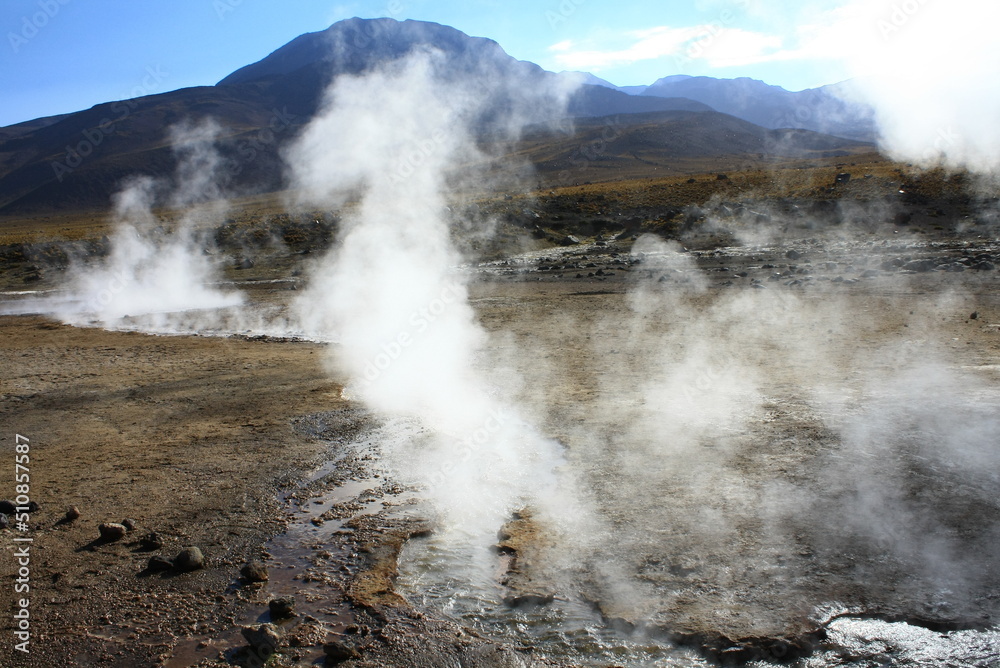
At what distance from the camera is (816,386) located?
351 inches

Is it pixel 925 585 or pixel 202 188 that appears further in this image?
pixel 202 188

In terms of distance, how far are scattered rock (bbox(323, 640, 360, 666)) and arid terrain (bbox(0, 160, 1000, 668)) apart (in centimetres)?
1

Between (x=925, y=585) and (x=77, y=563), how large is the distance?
6657 mm

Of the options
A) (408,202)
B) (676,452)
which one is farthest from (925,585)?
(408,202)

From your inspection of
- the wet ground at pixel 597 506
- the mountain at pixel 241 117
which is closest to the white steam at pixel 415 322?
the wet ground at pixel 597 506

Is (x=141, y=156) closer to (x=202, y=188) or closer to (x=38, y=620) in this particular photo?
(x=202, y=188)

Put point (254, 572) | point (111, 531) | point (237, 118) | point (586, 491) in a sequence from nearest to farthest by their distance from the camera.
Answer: point (254, 572) → point (111, 531) → point (586, 491) → point (237, 118)

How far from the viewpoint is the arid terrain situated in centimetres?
457

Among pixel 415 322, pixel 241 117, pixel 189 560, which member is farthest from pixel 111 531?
pixel 241 117

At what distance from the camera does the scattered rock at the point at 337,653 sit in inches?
171

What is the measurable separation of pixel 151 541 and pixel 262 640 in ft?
6.86

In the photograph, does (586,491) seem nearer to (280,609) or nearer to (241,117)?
(280,609)

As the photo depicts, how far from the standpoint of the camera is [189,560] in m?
5.48

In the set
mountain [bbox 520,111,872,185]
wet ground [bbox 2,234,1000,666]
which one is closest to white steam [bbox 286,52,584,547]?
wet ground [bbox 2,234,1000,666]
